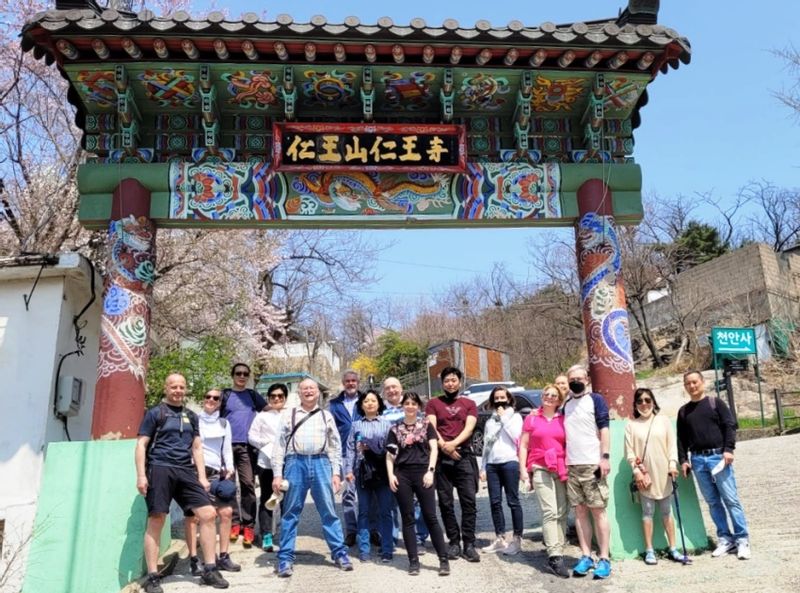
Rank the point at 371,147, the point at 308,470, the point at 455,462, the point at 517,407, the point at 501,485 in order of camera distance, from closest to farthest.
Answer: the point at 308,470 < the point at 455,462 < the point at 501,485 < the point at 371,147 < the point at 517,407

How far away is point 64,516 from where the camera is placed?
587 cm

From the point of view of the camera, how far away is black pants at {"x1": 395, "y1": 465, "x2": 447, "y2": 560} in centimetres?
588

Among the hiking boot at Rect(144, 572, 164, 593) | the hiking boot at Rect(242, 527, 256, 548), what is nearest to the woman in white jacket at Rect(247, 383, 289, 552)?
the hiking boot at Rect(242, 527, 256, 548)

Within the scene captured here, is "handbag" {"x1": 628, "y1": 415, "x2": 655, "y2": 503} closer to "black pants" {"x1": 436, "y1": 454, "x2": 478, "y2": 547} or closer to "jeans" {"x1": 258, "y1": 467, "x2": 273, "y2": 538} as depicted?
"black pants" {"x1": 436, "y1": 454, "x2": 478, "y2": 547}

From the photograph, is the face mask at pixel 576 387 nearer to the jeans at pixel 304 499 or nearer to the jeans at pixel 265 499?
the jeans at pixel 304 499

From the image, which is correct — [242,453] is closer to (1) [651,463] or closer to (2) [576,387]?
(2) [576,387]

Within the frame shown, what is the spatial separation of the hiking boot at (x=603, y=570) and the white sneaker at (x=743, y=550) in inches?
48.9

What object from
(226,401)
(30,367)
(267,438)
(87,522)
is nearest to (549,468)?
(267,438)

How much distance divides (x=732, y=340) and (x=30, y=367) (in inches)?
617

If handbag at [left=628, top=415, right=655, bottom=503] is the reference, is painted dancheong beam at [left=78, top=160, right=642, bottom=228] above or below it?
above

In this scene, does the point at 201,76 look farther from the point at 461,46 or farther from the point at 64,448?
the point at 64,448

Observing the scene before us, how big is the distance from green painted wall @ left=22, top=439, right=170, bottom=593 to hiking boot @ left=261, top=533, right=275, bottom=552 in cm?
126

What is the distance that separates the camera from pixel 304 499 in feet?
20.1

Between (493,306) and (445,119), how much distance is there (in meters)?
34.0
